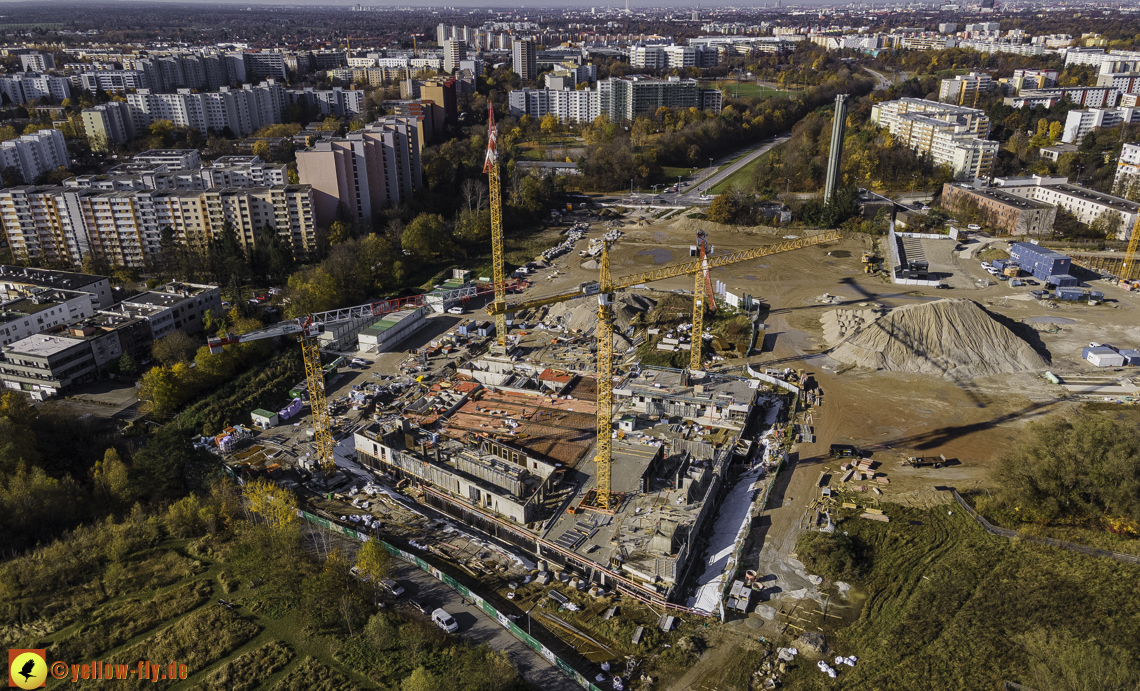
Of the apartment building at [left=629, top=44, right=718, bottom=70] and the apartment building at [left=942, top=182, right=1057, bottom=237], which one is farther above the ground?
the apartment building at [left=629, top=44, right=718, bottom=70]

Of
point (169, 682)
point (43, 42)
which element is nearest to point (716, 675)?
point (169, 682)

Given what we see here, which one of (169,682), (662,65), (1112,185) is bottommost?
(169,682)

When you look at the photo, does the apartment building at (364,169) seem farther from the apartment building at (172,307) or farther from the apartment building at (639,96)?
the apartment building at (639,96)

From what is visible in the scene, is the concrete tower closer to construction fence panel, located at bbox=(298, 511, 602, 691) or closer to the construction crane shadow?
the construction crane shadow

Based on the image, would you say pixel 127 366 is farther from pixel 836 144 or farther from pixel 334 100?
pixel 334 100

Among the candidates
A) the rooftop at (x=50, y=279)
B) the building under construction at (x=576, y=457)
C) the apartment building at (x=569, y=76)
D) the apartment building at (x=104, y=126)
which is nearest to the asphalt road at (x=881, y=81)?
the apartment building at (x=569, y=76)

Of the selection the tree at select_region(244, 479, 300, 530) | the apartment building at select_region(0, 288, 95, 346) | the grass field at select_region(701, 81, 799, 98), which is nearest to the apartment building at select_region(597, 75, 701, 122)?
the grass field at select_region(701, 81, 799, 98)

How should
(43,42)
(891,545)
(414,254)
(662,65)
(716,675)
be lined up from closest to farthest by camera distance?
(716,675)
(891,545)
(414,254)
(662,65)
(43,42)

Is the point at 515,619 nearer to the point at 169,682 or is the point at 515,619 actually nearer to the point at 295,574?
the point at 295,574
